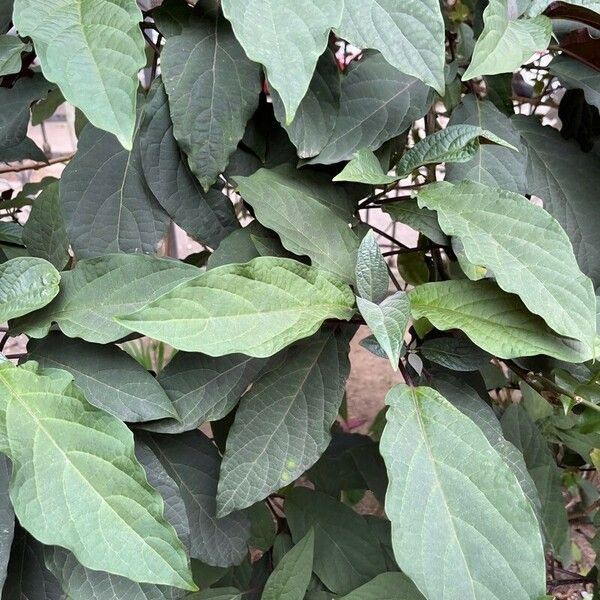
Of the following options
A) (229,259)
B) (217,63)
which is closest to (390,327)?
(229,259)

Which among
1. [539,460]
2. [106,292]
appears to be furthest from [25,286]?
[539,460]

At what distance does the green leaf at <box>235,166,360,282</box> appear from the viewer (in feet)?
1.88

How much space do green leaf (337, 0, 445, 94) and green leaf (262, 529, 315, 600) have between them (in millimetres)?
532

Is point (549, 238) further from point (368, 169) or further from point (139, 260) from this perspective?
point (139, 260)

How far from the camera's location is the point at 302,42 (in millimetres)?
473

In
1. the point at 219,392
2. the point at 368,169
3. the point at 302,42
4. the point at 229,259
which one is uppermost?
the point at 302,42

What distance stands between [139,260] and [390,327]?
0.23m

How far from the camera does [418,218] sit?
2.02 feet

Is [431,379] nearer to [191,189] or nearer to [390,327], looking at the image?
[390,327]

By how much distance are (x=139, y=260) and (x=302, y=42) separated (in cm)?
23

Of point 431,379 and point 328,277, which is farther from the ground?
point 328,277

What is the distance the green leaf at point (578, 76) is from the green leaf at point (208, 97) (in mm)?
340

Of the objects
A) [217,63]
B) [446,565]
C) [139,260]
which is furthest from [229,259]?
[446,565]

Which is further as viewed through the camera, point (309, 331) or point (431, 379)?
point (431, 379)
